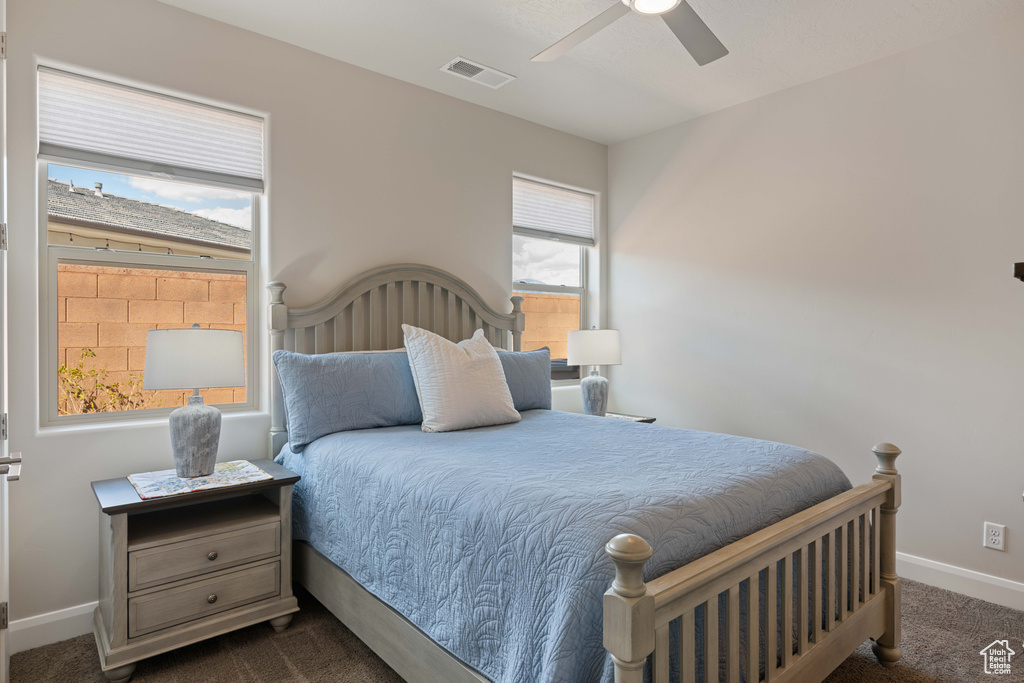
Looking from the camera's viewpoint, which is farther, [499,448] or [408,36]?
[408,36]

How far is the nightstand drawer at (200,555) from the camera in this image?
1.91 metres

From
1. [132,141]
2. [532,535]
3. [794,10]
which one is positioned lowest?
[532,535]

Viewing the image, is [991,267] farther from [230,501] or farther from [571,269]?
[230,501]

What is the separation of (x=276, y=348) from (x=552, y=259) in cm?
212

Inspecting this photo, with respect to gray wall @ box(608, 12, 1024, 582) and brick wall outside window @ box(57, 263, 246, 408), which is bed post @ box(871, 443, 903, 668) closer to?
gray wall @ box(608, 12, 1024, 582)

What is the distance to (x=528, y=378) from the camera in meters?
3.05

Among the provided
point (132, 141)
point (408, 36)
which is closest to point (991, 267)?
point (408, 36)

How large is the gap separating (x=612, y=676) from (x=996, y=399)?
8.20 ft

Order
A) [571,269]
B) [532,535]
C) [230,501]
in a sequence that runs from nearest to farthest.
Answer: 1. [532,535]
2. [230,501]
3. [571,269]

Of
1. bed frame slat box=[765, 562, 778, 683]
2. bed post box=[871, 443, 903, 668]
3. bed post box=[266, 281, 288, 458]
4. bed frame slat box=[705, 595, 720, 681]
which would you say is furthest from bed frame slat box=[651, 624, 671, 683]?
bed post box=[266, 281, 288, 458]

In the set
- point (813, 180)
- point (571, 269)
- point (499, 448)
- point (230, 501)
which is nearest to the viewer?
point (499, 448)

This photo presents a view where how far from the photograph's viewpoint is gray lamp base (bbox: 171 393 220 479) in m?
2.14

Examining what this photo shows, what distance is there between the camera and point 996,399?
2.57 metres

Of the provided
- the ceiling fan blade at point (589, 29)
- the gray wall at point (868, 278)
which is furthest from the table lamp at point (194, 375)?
the gray wall at point (868, 278)
